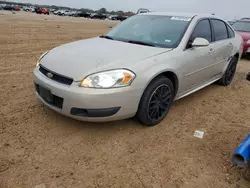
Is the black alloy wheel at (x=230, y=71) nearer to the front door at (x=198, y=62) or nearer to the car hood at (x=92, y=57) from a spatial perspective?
the front door at (x=198, y=62)

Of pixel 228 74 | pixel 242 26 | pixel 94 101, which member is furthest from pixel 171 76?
pixel 242 26

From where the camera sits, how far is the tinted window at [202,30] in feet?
12.2

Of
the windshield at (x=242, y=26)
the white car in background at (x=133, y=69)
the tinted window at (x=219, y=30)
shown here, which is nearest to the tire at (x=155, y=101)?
the white car in background at (x=133, y=69)

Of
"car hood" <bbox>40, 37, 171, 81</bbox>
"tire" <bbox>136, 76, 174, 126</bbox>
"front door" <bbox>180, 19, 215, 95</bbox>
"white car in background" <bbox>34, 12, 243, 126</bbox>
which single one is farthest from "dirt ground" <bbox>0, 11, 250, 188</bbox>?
"car hood" <bbox>40, 37, 171, 81</bbox>

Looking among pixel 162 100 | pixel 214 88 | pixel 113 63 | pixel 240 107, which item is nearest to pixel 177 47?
pixel 162 100

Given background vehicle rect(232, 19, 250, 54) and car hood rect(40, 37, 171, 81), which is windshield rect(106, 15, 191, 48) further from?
background vehicle rect(232, 19, 250, 54)

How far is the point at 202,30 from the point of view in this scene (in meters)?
3.97

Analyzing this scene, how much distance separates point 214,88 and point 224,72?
1.31 ft

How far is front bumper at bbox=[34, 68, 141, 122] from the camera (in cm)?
265

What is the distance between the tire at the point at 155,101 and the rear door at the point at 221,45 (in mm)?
1401

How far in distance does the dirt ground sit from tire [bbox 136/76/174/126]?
0.48 ft

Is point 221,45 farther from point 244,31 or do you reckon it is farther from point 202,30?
point 244,31

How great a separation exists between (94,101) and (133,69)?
1.96 feet

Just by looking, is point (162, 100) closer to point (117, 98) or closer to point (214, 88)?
point (117, 98)
